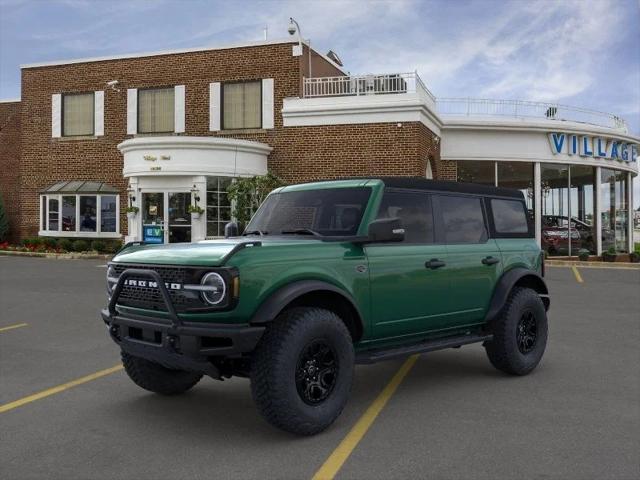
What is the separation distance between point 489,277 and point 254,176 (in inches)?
611

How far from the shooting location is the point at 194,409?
5.08 m

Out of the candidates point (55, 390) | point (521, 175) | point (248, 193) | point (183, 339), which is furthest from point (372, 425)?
point (521, 175)

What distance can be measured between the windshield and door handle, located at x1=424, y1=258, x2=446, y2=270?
2.46 feet

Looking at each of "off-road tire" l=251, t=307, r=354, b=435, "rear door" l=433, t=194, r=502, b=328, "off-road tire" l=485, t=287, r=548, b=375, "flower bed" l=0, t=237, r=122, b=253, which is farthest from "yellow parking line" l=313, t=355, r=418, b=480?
"flower bed" l=0, t=237, r=122, b=253

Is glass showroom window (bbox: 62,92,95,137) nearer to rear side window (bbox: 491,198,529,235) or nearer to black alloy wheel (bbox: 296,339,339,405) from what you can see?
rear side window (bbox: 491,198,529,235)

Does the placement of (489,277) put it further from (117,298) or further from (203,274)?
(117,298)

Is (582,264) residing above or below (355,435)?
above

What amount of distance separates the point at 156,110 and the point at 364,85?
844 cm

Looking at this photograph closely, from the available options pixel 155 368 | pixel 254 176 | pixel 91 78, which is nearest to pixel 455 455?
pixel 155 368

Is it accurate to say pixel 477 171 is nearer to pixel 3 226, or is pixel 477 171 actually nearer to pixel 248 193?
pixel 248 193

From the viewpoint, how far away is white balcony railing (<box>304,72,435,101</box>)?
20625 millimetres

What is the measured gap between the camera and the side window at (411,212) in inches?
212

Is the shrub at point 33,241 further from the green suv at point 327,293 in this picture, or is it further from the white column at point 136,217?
the green suv at point 327,293

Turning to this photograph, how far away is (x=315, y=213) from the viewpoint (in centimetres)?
553
